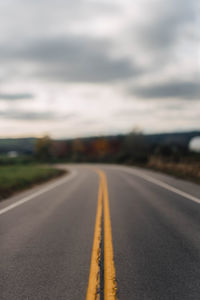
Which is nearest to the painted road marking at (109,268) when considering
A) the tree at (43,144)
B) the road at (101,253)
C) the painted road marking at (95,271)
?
the road at (101,253)

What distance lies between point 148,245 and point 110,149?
128 metres

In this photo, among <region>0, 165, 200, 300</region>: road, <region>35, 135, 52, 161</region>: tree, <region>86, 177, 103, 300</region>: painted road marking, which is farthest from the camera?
<region>35, 135, 52, 161</region>: tree

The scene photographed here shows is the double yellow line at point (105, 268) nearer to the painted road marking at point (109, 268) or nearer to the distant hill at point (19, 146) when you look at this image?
the painted road marking at point (109, 268)

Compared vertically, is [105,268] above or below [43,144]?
below

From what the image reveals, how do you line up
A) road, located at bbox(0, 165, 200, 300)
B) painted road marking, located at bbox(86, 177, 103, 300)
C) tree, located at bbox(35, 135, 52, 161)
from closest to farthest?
painted road marking, located at bbox(86, 177, 103, 300) → road, located at bbox(0, 165, 200, 300) → tree, located at bbox(35, 135, 52, 161)

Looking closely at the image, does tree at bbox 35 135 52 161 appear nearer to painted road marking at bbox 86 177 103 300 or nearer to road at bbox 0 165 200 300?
road at bbox 0 165 200 300

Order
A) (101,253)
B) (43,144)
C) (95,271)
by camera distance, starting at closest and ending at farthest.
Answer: (95,271) < (101,253) < (43,144)

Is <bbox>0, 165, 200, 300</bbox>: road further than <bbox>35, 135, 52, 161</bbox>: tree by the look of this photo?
No

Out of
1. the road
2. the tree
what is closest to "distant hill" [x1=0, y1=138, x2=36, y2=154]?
the tree

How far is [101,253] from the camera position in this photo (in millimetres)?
5238

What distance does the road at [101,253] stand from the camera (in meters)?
3.89

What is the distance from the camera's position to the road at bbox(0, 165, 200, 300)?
12.8 ft

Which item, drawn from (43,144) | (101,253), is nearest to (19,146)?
(43,144)

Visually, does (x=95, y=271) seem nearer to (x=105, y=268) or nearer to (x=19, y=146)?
(x=105, y=268)
